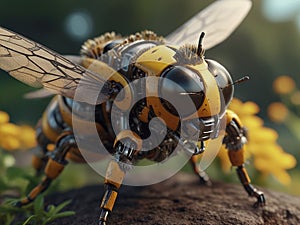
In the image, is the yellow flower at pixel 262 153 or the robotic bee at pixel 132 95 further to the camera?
the yellow flower at pixel 262 153

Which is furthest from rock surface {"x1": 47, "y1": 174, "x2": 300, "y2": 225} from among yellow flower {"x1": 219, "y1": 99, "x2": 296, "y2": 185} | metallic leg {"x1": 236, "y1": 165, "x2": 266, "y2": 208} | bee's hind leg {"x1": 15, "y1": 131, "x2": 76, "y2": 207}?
yellow flower {"x1": 219, "y1": 99, "x2": 296, "y2": 185}

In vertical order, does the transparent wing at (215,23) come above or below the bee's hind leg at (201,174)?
above

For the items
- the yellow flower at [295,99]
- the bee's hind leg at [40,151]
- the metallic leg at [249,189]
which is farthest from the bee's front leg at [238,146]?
the yellow flower at [295,99]

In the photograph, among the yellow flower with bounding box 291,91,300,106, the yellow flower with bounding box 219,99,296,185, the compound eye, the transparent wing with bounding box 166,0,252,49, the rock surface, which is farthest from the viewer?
the yellow flower with bounding box 291,91,300,106

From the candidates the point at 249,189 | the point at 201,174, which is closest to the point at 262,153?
the point at 201,174

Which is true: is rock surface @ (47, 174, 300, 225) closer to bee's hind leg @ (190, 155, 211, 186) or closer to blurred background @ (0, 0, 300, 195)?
bee's hind leg @ (190, 155, 211, 186)

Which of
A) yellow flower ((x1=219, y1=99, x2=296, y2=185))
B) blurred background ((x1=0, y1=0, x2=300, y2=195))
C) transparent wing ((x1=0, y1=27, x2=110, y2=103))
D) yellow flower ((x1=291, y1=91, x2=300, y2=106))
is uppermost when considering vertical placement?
blurred background ((x1=0, y1=0, x2=300, y2=195))

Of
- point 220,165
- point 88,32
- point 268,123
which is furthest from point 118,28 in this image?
point 220,165

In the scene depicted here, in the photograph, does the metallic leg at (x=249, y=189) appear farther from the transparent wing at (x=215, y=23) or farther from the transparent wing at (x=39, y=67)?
the transparent wing at (x=39, y=67)

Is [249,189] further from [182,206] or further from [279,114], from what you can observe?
[279,114]
